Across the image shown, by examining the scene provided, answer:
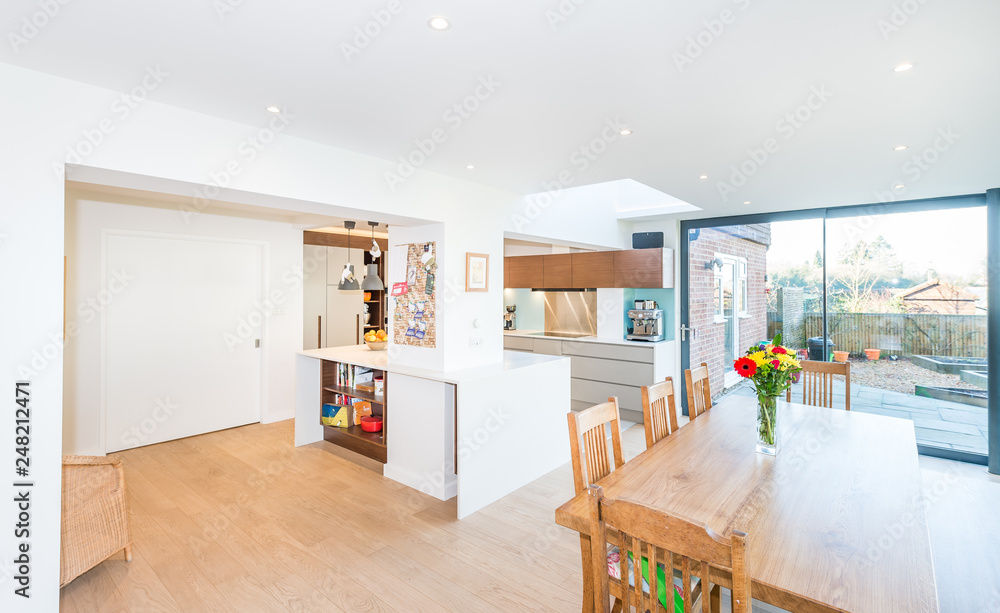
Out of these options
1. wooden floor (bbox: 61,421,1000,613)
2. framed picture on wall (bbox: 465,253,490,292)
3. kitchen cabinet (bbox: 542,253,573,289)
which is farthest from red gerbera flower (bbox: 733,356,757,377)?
kitchen cabinet (bbox: 542,253,573,289)

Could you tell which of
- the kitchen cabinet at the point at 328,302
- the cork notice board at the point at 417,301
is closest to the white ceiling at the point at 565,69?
the cork notice board at the point at 417,301

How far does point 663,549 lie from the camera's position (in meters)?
1.19

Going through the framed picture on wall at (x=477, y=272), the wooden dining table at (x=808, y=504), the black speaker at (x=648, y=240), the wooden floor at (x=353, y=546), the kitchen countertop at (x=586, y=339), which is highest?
the black speaker at (x=648, y=240)

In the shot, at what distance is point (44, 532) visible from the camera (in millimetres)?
1878

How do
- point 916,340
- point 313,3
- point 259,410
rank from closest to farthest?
point 313,3 → point 916,340 → point 259,410

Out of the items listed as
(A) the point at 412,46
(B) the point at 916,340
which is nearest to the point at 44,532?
(A) the point at 412,46

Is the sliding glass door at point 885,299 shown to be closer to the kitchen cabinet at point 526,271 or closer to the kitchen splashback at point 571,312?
the kitchen splashback at point 571,312

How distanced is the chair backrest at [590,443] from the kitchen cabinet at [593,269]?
3.52m

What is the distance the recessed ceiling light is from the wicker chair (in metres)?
2.88

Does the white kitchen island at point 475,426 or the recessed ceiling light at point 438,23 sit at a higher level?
the recessed ceiling light at point 438,23

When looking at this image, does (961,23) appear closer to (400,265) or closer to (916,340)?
(400,265)

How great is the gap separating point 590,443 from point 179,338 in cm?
439

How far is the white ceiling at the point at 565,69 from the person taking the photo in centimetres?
144

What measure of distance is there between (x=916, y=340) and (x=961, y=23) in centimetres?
387
